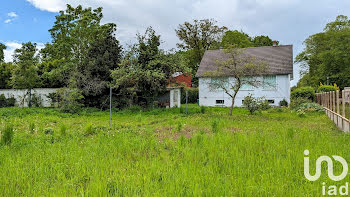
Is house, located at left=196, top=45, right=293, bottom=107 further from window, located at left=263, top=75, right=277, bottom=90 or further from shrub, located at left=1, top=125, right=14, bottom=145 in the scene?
shrub, located at left=1, top=125, right=14, bottom=145

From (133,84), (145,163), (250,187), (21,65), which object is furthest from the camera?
(21,65)

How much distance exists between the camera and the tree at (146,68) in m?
15.7

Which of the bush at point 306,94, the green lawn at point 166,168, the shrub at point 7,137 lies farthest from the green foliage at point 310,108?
the shrub at point 7,137

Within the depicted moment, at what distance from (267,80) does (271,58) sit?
298 centimetres

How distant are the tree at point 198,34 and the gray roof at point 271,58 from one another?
29.7 ft

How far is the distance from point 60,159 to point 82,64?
50.2 ft

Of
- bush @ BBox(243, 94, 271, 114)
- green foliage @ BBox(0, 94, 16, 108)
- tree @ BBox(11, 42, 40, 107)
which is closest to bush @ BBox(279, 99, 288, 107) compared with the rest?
bush @ BBox(243, 94, 271, 114)

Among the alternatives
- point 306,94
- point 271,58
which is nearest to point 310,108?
point 306,94

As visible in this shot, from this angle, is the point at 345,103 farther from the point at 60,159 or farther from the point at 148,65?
the point at 148,65

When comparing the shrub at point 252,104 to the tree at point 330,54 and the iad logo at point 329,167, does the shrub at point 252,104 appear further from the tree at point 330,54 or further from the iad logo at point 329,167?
the tree at point 330,54

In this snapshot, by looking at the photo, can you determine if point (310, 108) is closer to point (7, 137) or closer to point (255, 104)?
point (255, 104)

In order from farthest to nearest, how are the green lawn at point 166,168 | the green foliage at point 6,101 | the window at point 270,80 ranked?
the green foliage at point 6,101
the window at point 270,80
the green lawn at point 166,168

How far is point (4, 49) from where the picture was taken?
35.0 m

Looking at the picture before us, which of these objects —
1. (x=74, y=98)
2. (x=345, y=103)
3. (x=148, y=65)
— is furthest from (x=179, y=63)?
(x=345, y=103)
